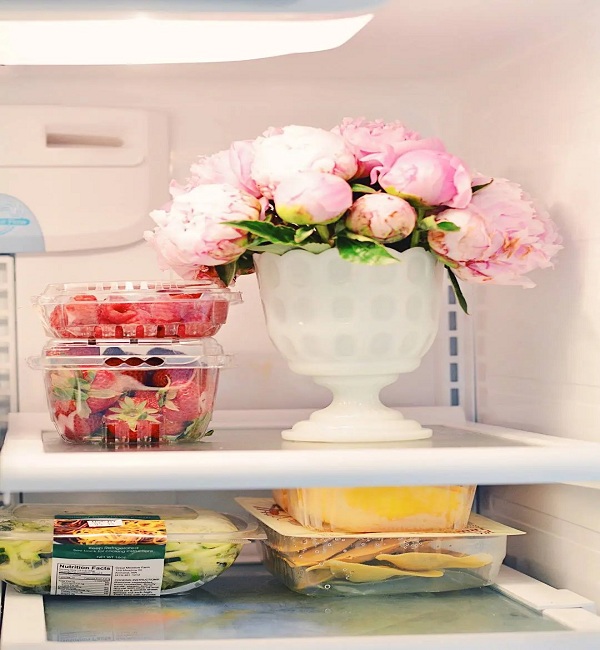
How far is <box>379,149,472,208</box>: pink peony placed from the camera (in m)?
1.01

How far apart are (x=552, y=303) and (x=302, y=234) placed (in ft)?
1.17

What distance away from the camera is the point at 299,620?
1049 mm

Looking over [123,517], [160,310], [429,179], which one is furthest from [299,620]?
[429,179]

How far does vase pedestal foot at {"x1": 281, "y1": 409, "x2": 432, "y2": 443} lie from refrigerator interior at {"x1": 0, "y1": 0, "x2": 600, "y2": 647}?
0.19m

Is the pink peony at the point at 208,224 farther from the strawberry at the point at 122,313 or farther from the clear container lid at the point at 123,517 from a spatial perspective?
the clear container lid at the point at 123,517

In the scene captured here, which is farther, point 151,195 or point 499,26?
point 151,195

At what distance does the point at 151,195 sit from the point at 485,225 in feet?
1.64

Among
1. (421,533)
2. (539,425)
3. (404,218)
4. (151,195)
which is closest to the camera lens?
(404,218)

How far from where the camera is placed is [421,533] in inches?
44.1

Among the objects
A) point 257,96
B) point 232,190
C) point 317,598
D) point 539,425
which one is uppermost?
point 257,96

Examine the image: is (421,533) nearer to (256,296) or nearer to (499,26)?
(256,296)

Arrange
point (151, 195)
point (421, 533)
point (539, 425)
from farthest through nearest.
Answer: point (151, 195)
point (539, 425)
point (421, 533)

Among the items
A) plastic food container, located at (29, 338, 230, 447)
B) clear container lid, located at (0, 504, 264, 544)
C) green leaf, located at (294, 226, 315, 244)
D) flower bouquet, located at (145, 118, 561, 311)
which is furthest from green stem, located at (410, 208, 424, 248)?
clear container lid, located at (0, 504, 264, 544)

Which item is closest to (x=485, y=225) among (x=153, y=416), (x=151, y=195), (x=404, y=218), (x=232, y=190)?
(x=404, y=218)
